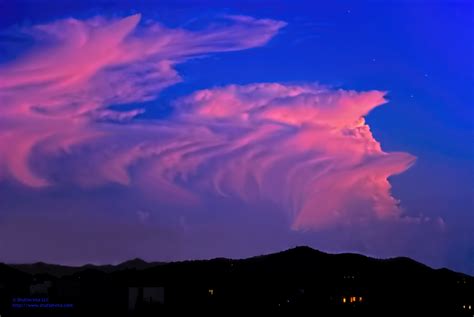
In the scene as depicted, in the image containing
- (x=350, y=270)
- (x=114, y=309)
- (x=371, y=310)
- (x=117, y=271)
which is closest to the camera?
(x=371, y=310)

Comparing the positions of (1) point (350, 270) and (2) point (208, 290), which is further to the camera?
(1) point (350, 270)

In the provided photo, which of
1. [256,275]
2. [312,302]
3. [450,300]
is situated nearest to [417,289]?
[450,300]

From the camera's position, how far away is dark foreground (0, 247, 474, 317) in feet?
111

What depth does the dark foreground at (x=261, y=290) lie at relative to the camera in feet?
111

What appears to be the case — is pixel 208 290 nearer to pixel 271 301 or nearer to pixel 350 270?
pixel 271 301

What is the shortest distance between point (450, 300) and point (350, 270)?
661cm

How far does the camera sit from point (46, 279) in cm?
4188

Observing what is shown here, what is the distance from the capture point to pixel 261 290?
36.3 metres

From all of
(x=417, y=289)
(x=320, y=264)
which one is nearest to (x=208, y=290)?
(x=320, y=264)

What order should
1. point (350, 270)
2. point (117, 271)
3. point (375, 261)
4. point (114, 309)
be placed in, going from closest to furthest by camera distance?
point (114, 309), point (350, 270), point (375, 261), point (117, 271)

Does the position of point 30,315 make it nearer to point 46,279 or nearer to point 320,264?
point 46,279

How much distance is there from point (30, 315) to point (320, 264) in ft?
53.9

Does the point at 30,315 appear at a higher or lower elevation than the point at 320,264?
lower

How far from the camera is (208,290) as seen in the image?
121 ft
